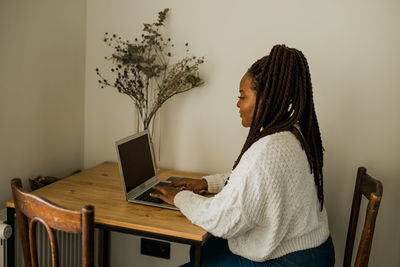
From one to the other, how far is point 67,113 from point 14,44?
0.48 meters

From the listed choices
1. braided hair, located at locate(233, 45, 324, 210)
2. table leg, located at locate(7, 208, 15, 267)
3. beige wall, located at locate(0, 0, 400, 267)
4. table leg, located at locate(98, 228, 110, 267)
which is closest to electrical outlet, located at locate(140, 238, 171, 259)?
beige wall, located at locate(0, 0, 400, 267)

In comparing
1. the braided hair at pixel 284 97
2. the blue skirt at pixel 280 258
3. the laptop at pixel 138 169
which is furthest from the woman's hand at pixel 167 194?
the braided hair at pixel 284 97

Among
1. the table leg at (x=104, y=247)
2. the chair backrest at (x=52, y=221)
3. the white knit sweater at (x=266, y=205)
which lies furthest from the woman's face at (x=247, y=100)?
the table leg at (x=104, y=247)

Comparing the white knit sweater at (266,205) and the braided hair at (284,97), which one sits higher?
the braided hair at (284,97)

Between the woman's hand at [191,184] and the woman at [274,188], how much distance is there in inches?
9.2

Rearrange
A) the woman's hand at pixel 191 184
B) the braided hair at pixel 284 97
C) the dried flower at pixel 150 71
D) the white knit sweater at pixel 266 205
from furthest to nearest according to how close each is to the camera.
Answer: the dried flower at pixel 150 71, the woman's hand at pixel 191 184, the braided hair at pixel 284 97, the white knit sweater at pixel 266 205

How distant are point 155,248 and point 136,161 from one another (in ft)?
2.25

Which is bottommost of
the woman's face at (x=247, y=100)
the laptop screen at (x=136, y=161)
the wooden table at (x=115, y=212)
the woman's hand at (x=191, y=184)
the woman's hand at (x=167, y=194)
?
the wooden table at (x=115, y=212)

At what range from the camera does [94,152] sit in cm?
219

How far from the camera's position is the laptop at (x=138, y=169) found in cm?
149

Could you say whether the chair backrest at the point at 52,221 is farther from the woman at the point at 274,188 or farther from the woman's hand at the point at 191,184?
the woman's hand at the point at 191,184

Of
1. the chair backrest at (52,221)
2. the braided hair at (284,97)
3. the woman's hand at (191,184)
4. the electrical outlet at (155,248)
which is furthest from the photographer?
the electrical outlet at (155,248)

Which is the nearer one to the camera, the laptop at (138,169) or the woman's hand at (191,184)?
the laptop at (138,169)

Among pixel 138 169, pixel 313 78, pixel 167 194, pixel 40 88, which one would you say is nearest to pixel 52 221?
pixel 167 194
